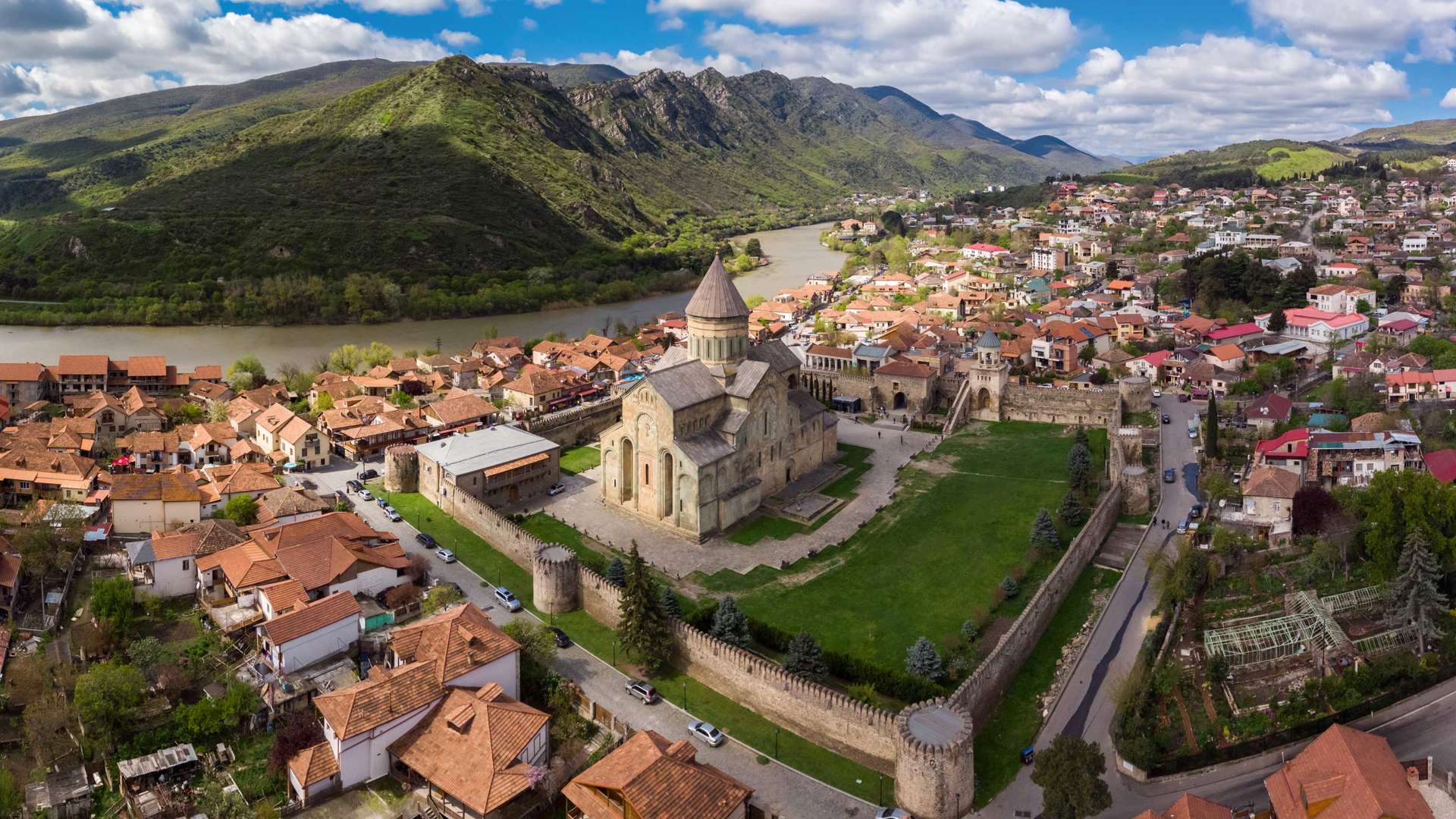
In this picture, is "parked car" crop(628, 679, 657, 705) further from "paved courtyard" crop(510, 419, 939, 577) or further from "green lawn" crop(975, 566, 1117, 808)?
"green lawn" crop(975, 566, 1117, 808)

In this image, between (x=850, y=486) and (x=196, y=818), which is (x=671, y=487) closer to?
(x=850, y=486)

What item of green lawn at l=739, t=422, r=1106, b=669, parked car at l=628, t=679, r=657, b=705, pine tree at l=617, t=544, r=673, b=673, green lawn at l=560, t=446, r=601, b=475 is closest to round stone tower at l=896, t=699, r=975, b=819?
green lawn at l=739, t=422, r=1106, b=669

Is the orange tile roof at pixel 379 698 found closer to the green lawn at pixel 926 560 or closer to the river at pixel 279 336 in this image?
the green lawn at pixel 926 560

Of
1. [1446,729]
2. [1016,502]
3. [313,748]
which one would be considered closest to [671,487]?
[1016,502]

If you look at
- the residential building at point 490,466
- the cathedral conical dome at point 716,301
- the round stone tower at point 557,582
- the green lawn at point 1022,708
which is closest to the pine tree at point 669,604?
the round stone tower at point 557,582

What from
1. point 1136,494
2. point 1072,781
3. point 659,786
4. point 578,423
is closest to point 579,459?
point 578,423
